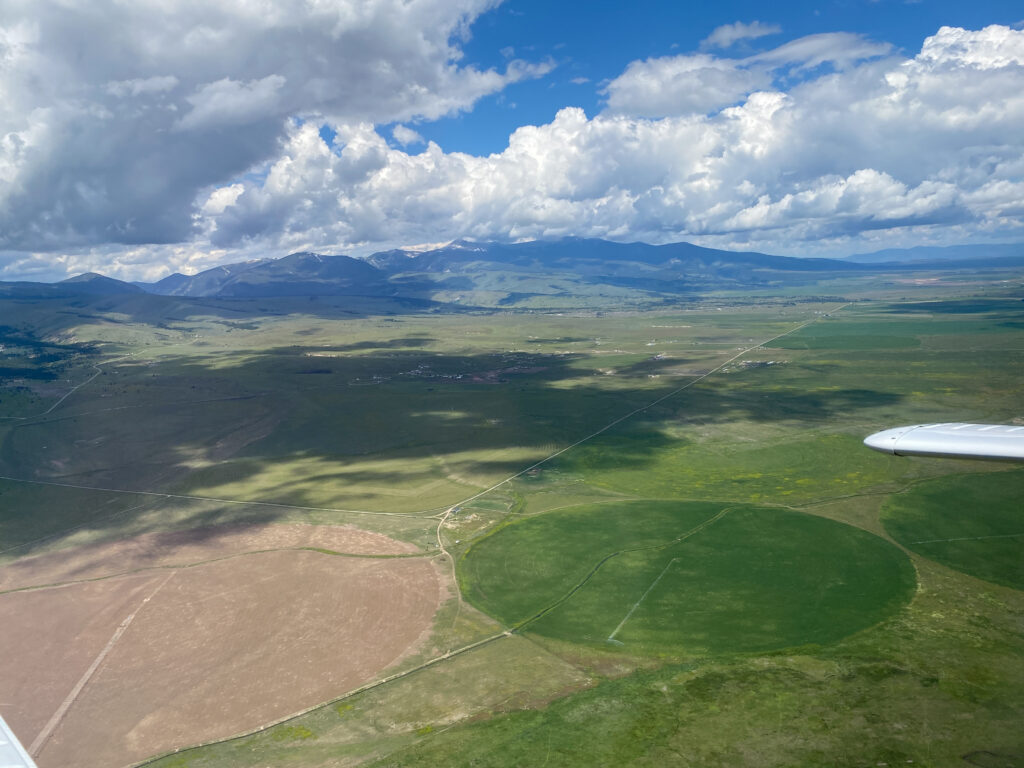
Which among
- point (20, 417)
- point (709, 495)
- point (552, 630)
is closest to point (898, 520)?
point (709, 495)

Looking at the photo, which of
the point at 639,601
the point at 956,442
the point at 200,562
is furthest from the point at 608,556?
the point at 200,562

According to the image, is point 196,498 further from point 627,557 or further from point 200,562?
point 627,557

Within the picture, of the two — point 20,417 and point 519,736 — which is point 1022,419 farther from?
point 20,417

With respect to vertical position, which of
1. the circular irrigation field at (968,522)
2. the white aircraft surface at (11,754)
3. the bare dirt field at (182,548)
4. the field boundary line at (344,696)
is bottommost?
the circular irrigation field at (968,522)

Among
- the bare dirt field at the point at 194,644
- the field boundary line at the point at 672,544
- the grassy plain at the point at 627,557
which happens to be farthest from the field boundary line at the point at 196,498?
the field boundary line at the point at 672,544

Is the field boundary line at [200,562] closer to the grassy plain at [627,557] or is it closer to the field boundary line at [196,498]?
the grassy plain at [627,557]
